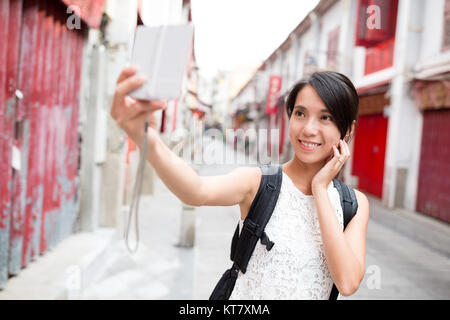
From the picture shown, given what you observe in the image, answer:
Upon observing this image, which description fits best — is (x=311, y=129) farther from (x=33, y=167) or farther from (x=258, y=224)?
(x=33, y=167)

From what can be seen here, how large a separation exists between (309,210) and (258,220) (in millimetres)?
188

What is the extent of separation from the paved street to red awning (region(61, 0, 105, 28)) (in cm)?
270

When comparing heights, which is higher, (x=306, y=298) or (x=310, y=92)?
(x=310, y=92)

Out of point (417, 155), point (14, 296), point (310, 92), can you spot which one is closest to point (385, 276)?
point (14, 296)

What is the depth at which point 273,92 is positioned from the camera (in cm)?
2203

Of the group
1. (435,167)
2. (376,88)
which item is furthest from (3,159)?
(376,88)

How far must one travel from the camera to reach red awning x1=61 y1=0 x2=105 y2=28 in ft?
13.2

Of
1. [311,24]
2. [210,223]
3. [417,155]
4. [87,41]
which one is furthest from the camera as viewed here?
[311,24]

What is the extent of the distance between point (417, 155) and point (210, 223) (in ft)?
16.5

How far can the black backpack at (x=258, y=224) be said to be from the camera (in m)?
1.38

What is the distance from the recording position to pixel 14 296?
3141 millimetres

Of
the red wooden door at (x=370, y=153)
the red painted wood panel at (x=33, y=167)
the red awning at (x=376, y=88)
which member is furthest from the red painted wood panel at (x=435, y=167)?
the red painted wood panel at (x=33, y=167)

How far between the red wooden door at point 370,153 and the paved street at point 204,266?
12.6 feet

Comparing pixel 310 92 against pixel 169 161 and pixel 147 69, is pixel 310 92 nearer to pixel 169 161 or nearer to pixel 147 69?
pixel 169 161
